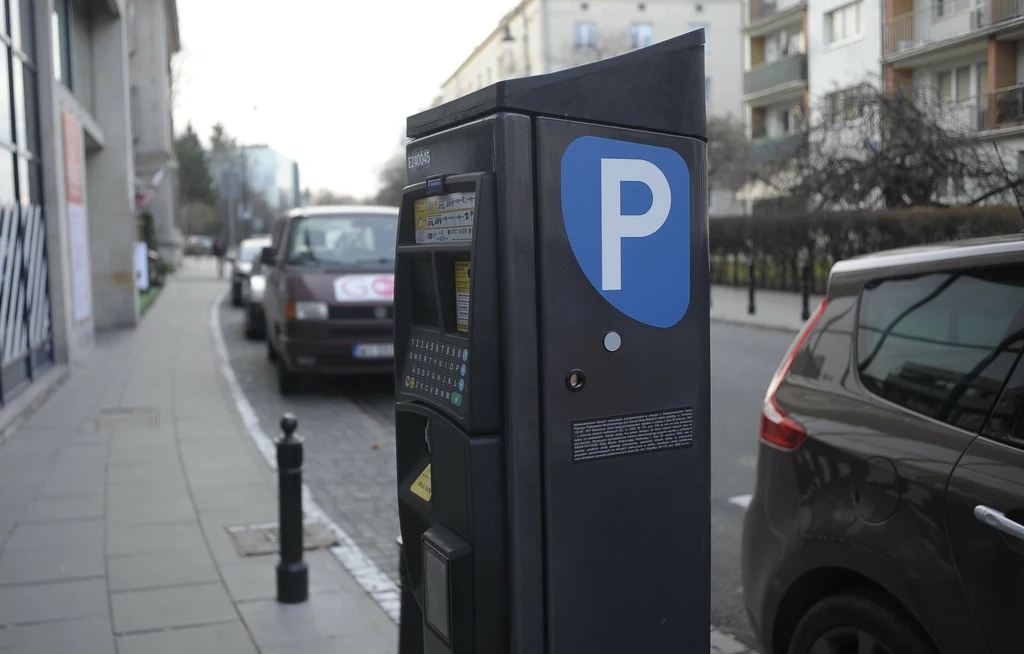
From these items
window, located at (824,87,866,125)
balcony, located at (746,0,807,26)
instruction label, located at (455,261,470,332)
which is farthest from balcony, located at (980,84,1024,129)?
balcony, located at (746,0,807,26)

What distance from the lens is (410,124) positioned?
2.82m

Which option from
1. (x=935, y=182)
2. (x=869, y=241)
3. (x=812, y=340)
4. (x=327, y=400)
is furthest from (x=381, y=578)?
(x=869, y=241)

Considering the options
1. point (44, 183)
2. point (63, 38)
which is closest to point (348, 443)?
point (44, 183)

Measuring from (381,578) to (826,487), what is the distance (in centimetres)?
281

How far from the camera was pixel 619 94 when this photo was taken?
8.14 feet

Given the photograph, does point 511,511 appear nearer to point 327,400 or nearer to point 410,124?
point 410,124

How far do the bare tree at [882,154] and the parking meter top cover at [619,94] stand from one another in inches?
379

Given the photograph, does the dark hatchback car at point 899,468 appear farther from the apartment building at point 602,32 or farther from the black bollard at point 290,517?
the apartment building at point 602,32

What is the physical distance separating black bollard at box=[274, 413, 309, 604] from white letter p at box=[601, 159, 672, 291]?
2.48 metres

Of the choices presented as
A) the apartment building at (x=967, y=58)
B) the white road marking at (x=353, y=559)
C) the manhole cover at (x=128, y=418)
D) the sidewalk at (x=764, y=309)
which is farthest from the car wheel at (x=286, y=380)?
the sidewalk at (x=764, y=309)

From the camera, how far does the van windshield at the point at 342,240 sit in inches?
448

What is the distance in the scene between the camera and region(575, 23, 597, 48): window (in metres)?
50.2

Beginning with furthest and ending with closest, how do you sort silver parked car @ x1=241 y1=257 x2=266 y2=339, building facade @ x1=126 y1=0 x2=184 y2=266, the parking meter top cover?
building facade @ x1=126 y1=0 x2=184 y2=266, silver parked car @ x1=241 y1=257 x2=266 y2=339, the parking meter top cover

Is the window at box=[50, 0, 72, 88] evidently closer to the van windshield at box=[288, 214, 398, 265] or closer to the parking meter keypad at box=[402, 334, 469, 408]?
the van windshield at box=[288, 214, 398, 265]
